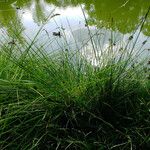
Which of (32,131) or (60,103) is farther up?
(60,103)

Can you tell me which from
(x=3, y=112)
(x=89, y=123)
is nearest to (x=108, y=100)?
(x=89, y=123)

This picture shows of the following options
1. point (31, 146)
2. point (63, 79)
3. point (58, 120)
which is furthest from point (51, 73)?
point (31, 146)

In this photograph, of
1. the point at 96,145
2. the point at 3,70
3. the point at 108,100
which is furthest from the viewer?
the point at 3,70

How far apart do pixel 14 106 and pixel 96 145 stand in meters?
0.44

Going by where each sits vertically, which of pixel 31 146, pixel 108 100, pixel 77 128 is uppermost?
pixel 108 100

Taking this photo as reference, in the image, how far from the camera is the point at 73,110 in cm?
239

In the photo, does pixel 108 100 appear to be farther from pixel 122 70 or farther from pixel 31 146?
pixel 31 146

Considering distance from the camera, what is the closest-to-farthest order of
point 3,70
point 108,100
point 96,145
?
point 96,145
point 108,100
point 3,70

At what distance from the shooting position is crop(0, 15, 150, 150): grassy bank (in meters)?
2.30

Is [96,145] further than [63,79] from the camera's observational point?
No

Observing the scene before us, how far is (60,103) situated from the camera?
238cm

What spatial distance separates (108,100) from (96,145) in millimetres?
283

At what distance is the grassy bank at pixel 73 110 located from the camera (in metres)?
2.30

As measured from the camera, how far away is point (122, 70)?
2488 mm
